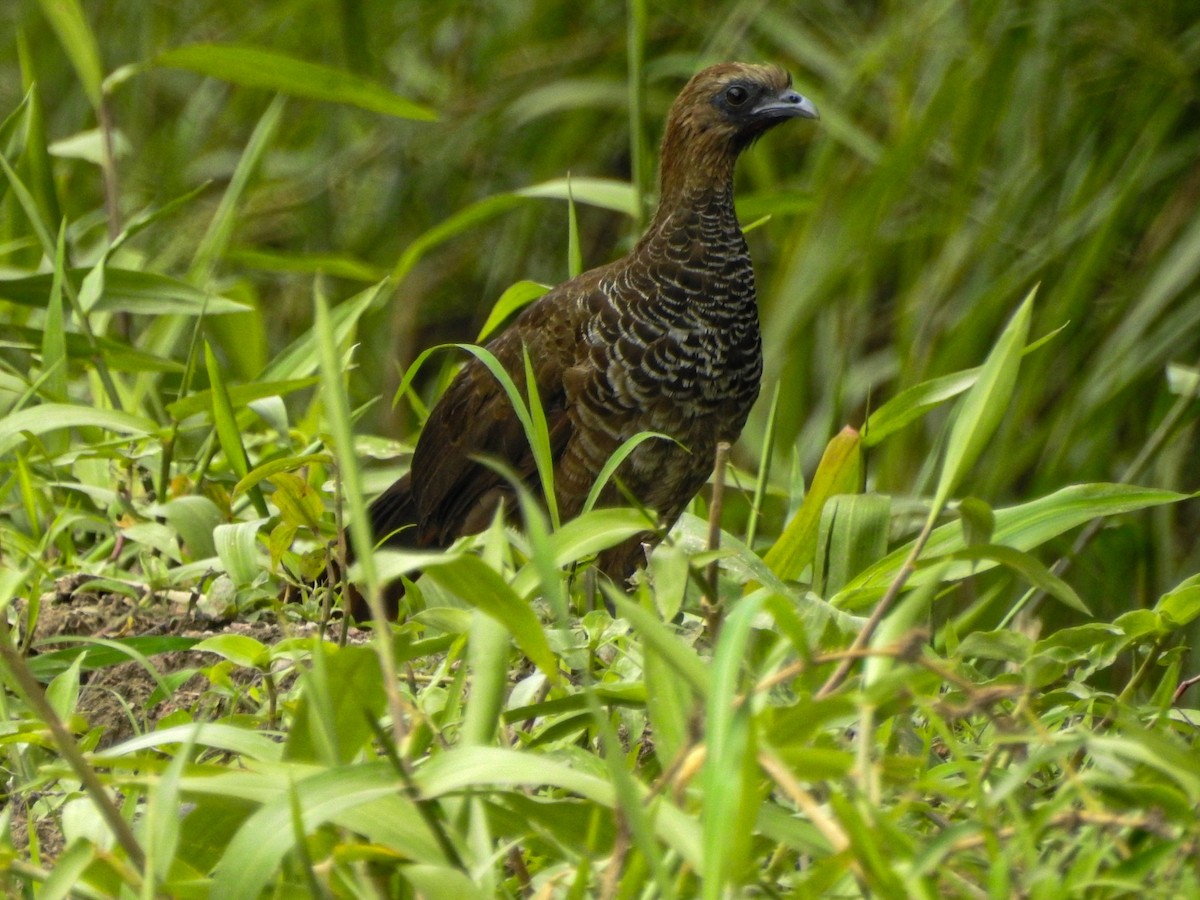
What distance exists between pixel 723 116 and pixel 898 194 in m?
0.78

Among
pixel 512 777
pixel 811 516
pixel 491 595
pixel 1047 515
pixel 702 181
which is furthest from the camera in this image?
pixel 702 181

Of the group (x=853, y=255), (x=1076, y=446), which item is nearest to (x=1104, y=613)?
(x=1076, y=446)

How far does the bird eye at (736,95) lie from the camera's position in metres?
2.64

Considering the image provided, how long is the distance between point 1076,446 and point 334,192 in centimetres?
303

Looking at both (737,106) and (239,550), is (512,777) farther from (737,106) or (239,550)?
(737,106)

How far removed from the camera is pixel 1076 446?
9.72ft

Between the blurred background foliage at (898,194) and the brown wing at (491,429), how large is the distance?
23 centimetres

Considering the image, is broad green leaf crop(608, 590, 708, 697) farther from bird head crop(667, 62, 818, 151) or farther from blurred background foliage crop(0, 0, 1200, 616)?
bird head crop(667, 62, 818, 151)

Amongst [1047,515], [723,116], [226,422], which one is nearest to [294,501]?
[226,422]

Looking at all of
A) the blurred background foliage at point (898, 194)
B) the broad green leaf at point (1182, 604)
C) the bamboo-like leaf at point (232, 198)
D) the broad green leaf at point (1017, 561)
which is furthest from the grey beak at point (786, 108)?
the broad green leaf at point (1017, 561)

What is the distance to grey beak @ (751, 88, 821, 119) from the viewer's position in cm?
262

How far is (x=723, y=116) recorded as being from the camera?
2.62 meters

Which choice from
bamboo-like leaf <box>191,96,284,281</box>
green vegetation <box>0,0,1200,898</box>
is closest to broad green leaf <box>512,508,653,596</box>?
green vegetation <box>0,0,1200,898</box>

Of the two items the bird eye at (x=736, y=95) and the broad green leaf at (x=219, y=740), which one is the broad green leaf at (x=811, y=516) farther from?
the bird eye at (x=736, y=95)
